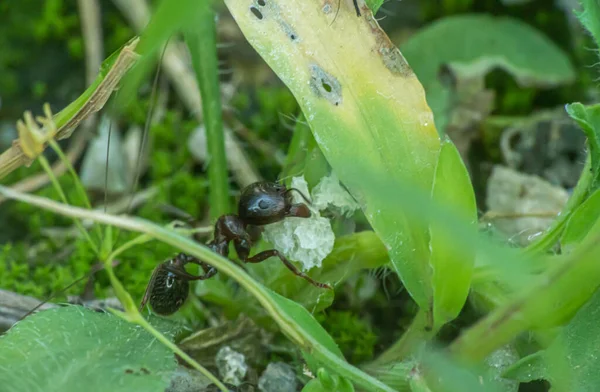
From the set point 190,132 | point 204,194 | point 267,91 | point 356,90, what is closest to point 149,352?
point 356,90

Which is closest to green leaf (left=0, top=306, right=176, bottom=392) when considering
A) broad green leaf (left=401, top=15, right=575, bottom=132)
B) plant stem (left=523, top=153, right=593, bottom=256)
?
plant stem (left=523, top=153, right=593, bottom=256)

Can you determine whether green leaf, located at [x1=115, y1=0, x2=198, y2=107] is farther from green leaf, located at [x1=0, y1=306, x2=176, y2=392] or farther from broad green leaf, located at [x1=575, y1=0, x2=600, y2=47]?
broad green leaf, located at [x1=575, y1=0, x2=600, y2=47]

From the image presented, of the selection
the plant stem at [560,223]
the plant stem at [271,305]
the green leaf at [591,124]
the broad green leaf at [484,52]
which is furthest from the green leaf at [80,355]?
the broad green leaf at [484,52]

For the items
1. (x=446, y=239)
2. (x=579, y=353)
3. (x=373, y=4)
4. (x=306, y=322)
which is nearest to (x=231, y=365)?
(x=306, y=322)

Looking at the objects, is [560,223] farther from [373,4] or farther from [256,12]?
[256,12]

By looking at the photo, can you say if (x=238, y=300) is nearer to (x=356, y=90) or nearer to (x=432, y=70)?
(x=356, y=90)

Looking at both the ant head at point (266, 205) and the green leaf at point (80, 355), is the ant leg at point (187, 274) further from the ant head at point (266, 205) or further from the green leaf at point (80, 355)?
the green leaf at point (80, 355)
